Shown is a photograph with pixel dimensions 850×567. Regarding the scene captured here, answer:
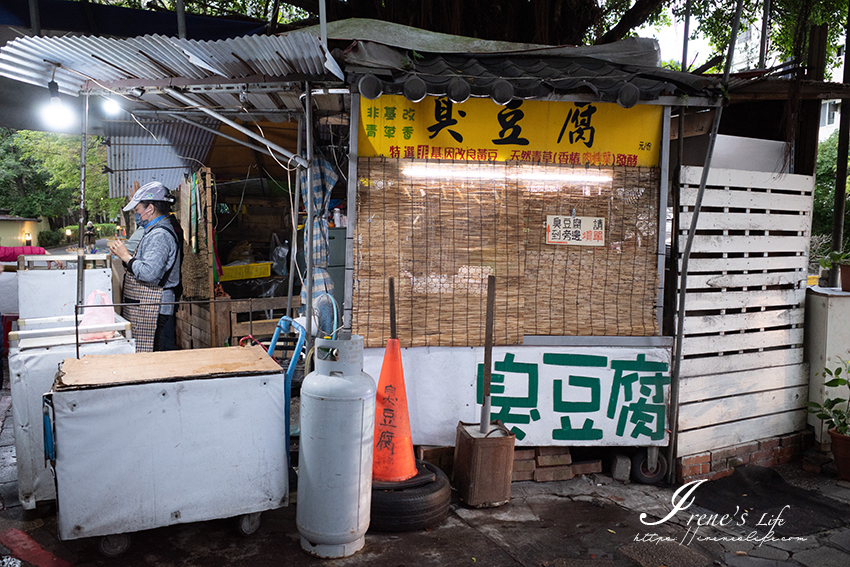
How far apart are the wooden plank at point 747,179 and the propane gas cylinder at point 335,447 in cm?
402

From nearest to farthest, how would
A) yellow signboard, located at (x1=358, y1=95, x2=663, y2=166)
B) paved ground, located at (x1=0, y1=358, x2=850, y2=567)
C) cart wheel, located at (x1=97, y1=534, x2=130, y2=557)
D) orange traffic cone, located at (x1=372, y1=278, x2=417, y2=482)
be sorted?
cart wheel, located at (x1=97, y1=534, x2=130, y2=557) → paved ground, located at (x1=0, y1=358, x2=850, y2=567) → orange traffic cone, located at (x1=372, y1=278, x2=417, y2=482) → yellow signboard, located at (x1=358, y1=95, x2=663, y2=166)

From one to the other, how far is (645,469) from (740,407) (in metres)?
1.42

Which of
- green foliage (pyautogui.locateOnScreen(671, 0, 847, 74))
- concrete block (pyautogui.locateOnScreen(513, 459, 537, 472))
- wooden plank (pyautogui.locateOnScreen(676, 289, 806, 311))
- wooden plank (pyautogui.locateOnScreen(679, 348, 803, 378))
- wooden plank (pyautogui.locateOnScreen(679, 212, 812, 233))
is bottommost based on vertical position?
concrete block (pyautogui.locateOnScreen(513, 459, 537, 472))

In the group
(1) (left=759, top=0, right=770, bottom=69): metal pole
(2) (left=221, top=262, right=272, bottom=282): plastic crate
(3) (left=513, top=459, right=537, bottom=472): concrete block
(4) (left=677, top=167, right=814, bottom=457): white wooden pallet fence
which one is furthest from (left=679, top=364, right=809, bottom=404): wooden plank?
(2) (left=221, top=262, right=272, bottom=282): plastic crate

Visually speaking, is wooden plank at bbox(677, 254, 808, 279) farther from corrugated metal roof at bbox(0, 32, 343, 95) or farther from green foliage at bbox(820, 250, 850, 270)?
corrugated metal roof at bbox(0, 32, 343, 95)

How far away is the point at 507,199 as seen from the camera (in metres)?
5.46

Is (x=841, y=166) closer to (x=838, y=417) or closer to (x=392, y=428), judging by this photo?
(x=838, y=417)

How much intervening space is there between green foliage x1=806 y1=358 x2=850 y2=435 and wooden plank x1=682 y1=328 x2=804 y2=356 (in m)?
0.49

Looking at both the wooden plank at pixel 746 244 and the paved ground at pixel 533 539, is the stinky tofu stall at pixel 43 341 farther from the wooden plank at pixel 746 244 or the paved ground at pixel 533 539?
the wooden plank at pixel 746 244

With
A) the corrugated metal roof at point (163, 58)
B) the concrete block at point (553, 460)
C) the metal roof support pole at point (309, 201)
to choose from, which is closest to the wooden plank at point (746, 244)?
the concrete block at point (553, 460)

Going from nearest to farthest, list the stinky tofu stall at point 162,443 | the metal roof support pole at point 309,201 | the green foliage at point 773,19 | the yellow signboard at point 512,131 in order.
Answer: the stinky tofu stall at point 162,443
the metal roof support pole at point 309,201
the yellow signboard at point 512,131
the green foliage at point 773,19

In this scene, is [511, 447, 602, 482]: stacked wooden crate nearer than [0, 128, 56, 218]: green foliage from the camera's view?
Yes

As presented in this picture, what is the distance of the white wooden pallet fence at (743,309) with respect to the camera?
5918mm

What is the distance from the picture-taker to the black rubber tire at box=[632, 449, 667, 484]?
5.77m
